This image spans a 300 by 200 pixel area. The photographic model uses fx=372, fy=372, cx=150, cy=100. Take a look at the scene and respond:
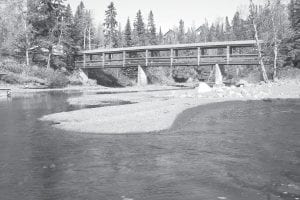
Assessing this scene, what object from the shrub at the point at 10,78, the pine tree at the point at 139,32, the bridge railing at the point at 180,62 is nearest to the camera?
the bridge railing at the point at 180,62

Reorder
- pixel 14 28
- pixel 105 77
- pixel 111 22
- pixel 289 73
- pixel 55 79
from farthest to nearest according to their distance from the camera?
pixel 111 22 → pixel 105 77 → pixel 14 28 → pixel 55 79 → pixel 289 73

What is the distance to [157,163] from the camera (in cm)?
1105

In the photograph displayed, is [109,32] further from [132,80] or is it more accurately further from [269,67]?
[269,67]

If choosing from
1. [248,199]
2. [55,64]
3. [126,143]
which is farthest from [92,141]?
[55,64]

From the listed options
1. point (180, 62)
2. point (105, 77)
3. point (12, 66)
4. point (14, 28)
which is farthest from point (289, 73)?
point (14, 28)

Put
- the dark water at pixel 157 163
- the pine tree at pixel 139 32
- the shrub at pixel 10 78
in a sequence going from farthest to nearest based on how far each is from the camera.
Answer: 1. the pine tree at pixel 139 32
2. the shrub at pixel 10 78
3. the dark water at pixel 157 163

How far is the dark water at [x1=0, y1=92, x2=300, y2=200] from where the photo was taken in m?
8.58

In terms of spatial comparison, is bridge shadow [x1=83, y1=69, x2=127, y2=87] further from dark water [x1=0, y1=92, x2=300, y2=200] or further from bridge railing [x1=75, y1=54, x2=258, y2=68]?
dark water [x1=0, y1=92, x2=300, y2=200]

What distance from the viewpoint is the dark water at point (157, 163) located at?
858cm

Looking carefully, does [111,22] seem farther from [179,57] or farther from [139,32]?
[179,57]

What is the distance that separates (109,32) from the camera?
286ft

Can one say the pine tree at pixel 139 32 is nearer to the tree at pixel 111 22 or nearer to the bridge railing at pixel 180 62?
the tree at pixel 111 22

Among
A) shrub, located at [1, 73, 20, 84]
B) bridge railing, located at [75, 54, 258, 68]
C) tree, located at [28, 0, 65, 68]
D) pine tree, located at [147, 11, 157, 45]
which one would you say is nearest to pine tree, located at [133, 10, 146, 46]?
pine tree, located at [147, 11, 157, 45]

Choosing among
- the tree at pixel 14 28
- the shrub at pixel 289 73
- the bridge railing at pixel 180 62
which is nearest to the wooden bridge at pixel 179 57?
the bridge railing at pixel 180 62
